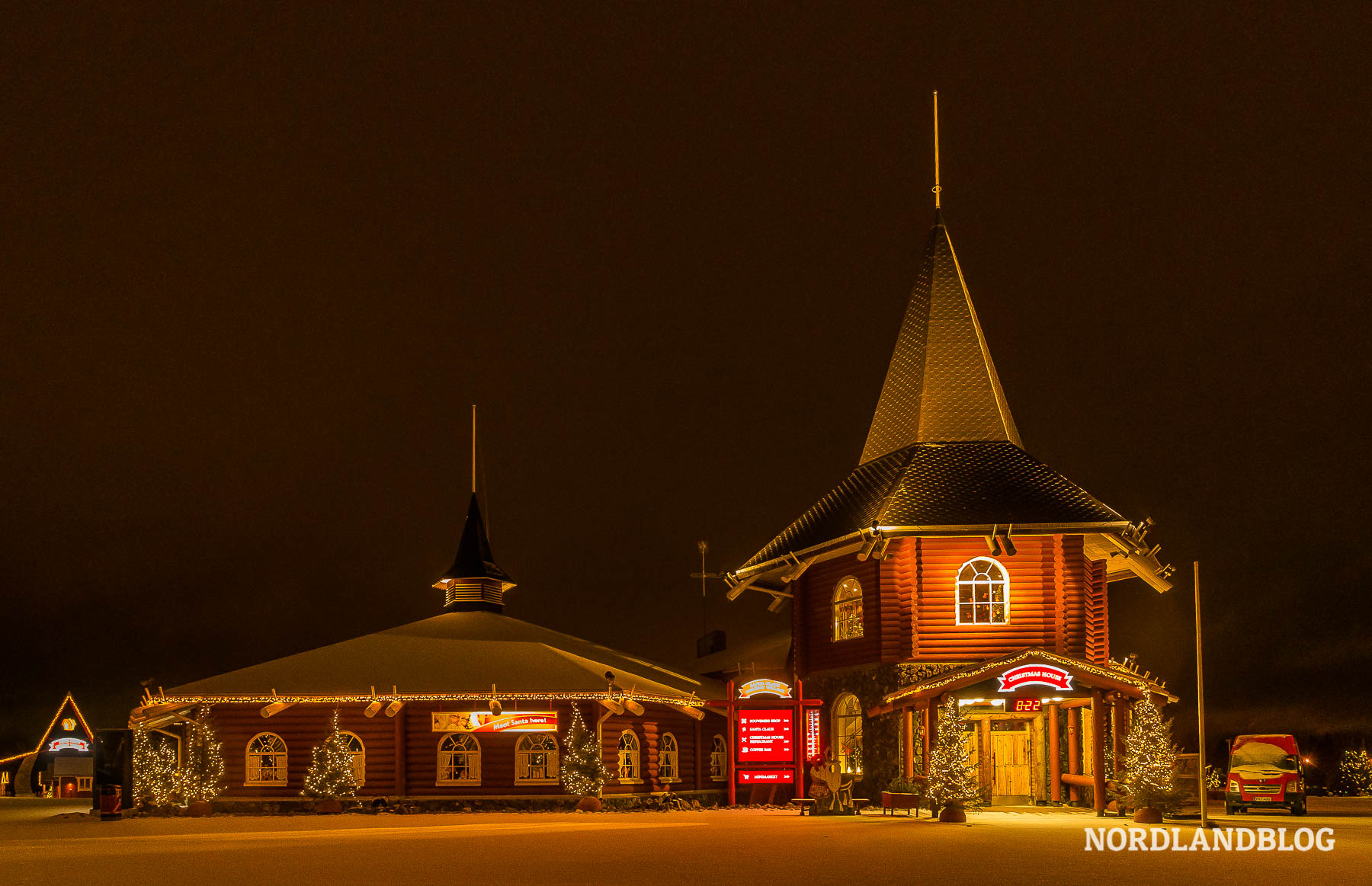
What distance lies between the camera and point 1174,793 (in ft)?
83.6

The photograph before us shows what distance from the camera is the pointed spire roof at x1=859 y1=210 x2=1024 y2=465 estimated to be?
34.3m

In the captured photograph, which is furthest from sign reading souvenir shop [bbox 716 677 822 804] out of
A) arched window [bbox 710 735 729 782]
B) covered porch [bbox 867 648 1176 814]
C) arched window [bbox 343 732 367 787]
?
arched window [bbox 343 732 367 787]

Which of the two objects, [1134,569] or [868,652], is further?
[1134,569]

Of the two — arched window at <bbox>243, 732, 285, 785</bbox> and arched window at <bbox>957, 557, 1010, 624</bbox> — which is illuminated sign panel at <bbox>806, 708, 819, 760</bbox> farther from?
arched window at <bbox>243, 732, 285, 785</bbox>

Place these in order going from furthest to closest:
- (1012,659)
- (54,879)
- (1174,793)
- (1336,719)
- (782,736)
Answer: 1. (1336,719)
2. (782,736)
3. (1012,659)
4. (1174,793)
5. (54,879)

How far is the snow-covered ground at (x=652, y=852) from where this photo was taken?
16000mm

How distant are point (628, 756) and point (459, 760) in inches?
161

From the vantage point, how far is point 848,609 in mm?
33250

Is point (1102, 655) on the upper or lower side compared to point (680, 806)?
upper

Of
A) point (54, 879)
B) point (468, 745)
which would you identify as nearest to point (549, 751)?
point (468, 745)

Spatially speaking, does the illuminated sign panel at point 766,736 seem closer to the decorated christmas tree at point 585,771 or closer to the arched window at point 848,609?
the arched window at point 848,609

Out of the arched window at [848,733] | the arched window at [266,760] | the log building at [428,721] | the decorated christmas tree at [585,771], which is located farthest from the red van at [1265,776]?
the arched window at [266,760]

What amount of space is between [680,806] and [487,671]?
5.66 metres

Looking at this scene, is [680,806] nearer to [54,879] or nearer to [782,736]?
[782,736]
